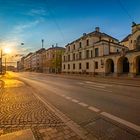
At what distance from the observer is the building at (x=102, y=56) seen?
120 feet

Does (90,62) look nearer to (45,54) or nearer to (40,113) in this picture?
(40,113)

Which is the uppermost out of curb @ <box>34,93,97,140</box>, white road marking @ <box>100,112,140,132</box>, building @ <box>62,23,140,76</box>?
building @ <box>62,23,140,76</box>

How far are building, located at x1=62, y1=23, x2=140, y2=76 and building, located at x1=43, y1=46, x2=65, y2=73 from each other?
9030mm

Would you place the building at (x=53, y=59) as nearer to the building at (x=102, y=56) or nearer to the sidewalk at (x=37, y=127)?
the building at (x=102, y=56)

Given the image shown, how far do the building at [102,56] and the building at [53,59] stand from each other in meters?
9.03

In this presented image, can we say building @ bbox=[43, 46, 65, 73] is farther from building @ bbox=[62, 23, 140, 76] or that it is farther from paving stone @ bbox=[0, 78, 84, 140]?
paving stone @ bbox=[0, 78, 84, 140]

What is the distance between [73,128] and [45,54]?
312 ft

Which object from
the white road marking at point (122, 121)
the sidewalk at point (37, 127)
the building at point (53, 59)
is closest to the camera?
the sidewalk at point (37, 127)

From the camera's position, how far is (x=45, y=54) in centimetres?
9888

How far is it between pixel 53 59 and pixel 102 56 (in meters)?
39.0

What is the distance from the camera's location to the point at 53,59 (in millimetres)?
80062

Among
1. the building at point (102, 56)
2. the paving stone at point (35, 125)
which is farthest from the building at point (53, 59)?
the paving stone at point (35, 125)

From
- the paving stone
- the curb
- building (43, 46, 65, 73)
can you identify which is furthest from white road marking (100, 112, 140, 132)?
building (43, 46, 65, 73)

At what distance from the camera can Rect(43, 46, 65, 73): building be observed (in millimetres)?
72500
